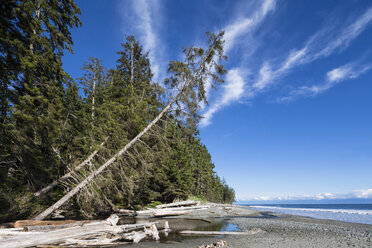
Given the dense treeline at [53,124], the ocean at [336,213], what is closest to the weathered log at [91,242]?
the dense treeline at [53,124]

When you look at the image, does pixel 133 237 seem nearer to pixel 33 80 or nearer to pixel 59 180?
pixel 59 180

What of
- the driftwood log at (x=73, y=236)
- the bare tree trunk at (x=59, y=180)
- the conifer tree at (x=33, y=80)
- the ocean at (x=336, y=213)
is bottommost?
the ocean at (x=336, y=213)

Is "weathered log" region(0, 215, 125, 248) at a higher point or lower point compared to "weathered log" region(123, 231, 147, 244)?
higher

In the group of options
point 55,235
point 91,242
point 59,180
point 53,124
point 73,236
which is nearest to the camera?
point 55,235

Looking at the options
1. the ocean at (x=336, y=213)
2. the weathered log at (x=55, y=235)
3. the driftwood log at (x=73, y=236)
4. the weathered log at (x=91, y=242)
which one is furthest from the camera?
the ocean at (x=336, y=213)

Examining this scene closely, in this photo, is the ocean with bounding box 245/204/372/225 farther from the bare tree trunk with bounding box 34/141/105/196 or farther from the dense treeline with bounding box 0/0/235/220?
the bare tree trunk with bounding box 34/141/105/196

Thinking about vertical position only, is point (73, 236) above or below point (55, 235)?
below

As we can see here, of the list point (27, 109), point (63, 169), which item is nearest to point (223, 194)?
point (63, 169)

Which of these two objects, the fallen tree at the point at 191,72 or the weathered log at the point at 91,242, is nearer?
the weathered log at the point at 91,242

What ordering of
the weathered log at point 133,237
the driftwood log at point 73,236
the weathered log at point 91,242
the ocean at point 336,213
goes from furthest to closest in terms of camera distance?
the ocean at point 336,213
the weathered log at point 133,237
the weathered log at point 91,242
the driftwood log at point 73,236

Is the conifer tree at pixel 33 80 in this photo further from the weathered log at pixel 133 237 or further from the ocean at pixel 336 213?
the ocean at pixel 336 213

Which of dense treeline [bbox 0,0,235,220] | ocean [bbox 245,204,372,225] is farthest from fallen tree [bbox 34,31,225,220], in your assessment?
ocean [bbox 245,204,372,225]

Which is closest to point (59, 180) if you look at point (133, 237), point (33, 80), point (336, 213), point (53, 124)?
point (53, 124)

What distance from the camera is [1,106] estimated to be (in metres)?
8.48
